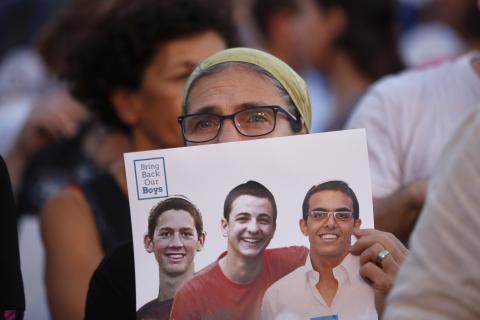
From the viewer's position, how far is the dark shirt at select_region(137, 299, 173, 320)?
176 cm

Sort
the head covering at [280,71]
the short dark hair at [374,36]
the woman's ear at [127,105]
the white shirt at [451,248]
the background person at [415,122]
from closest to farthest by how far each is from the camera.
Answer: the white shirt at [451,248] → the head covering at [280,71] → the background person at [415,122] → the woman's ear at [127,105] → the short dark hair at [374,36]

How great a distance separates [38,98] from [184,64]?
229 cm

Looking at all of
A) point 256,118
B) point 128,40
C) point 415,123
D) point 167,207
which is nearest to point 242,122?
point 256,118

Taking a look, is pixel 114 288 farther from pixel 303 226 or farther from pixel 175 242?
pixel 303 226

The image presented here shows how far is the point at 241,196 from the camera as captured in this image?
1781 millimetres

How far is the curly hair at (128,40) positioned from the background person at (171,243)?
1.31 metres

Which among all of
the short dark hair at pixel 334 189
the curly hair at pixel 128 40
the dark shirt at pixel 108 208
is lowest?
the short dark hair at pixel 334 189

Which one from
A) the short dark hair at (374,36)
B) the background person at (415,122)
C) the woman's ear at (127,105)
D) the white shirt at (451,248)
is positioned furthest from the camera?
the short dark hair at (374,36)

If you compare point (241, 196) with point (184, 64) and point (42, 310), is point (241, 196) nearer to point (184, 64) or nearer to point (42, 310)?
point (184, 64)

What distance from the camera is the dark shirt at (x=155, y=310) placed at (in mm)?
1761

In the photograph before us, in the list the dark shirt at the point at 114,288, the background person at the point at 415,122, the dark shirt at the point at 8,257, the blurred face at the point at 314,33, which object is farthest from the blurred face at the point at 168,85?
the blurred face at the point at 314,33

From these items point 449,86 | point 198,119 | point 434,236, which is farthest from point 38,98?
point 434,236

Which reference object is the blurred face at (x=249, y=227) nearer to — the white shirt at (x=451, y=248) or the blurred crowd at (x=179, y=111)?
the blurred crowd at (x=179, y=111)

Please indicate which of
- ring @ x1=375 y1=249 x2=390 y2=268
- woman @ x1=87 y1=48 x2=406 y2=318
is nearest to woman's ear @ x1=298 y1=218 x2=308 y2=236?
ring @ x1=375 y1=249 x2=390 y2=268
